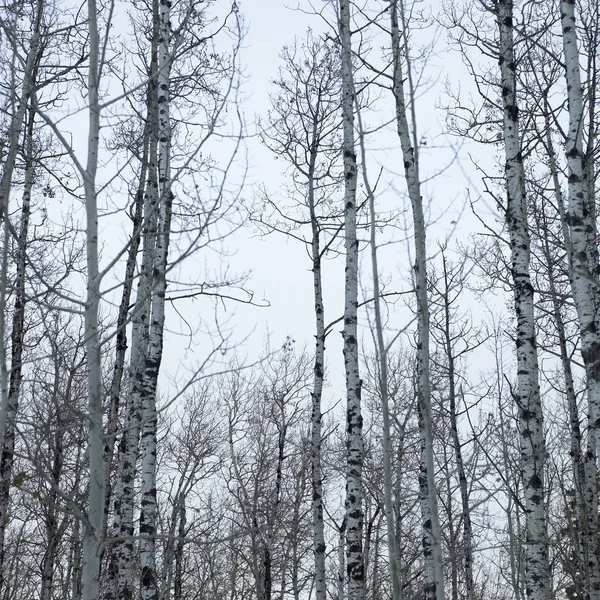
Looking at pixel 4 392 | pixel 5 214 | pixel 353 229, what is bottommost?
pixel 4 392

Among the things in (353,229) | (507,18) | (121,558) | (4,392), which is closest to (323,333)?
(353,229)

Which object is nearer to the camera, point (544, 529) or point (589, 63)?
point (544, 529)

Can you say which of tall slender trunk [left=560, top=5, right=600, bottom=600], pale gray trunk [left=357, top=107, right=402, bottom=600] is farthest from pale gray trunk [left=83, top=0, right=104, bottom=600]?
tall slender trunk [left=560, top=5, right=600, bottom=600]

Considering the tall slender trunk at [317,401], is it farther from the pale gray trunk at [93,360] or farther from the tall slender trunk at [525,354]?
the pale gray trunk at [93,360]

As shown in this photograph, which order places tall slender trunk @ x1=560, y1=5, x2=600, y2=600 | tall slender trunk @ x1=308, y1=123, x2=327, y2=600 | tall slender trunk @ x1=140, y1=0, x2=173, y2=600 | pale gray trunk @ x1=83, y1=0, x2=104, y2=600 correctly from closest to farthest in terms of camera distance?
pale gray trunk @ x1=83, y1=0, x2=104, y2=600 → tall slender trunk @ x1=560, y1=5, x2=600, y2=600 → tall slender trunk @ x1=140, y1=0, x2=173, y2=600 → tall slender trunk @ x1=308, y1=123, x2=327, y2=600

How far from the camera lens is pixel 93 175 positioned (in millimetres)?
3473

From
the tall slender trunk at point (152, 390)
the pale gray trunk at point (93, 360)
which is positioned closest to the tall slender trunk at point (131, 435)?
the tall slender trunk at point (152, 390)

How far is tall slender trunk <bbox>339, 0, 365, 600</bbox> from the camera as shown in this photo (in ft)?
27.1

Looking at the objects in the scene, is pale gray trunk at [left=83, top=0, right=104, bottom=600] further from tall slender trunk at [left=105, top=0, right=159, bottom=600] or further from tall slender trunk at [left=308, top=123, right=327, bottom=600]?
tall slender trunk at [left=308, top=123, right=327, bottom=600]

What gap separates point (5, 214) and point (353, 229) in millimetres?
6495

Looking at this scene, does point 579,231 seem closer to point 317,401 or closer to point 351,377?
point 351,377

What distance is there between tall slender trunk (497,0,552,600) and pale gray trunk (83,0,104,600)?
13.2ft

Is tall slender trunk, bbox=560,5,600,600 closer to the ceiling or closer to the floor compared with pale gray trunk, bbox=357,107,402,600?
closer to the ceiling

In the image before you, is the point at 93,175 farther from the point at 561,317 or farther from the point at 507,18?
the point at 561,317
